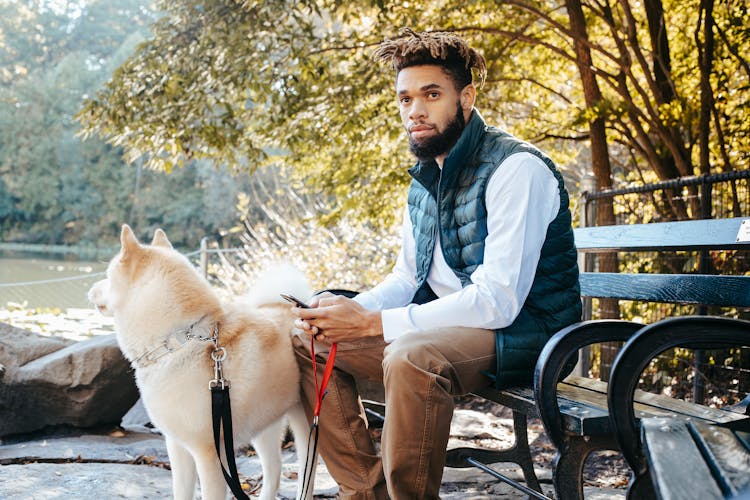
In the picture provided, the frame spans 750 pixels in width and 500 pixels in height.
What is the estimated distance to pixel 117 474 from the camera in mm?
3008

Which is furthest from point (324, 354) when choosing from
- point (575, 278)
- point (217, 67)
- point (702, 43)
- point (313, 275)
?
point (313, 275)

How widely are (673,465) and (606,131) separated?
222 inches

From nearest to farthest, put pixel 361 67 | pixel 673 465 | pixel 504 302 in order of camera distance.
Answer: pixel 673 465 → pixel 504 302 → pixel 361 67

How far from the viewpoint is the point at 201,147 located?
5.87 metres

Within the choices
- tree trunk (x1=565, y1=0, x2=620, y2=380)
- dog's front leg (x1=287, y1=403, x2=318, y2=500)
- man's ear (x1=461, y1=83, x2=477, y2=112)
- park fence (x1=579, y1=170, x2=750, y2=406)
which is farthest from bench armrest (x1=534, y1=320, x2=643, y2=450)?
tree trunk (x1=565, y1=0, x2=620, y2=380)

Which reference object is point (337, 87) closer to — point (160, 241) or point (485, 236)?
point (160, 241)

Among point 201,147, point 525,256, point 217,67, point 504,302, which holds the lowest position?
point 504,302

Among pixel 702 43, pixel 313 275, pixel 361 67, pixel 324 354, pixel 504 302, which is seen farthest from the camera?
pixel 313 275

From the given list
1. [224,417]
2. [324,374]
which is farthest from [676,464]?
[224,417]

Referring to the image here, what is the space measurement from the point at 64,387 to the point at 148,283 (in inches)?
68.4

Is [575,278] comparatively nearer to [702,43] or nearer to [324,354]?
[324,354]

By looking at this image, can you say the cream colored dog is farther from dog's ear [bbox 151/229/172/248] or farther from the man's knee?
the man's knee

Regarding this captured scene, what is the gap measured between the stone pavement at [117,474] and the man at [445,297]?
85 cm

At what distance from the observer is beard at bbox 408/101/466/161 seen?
7.84 ft
